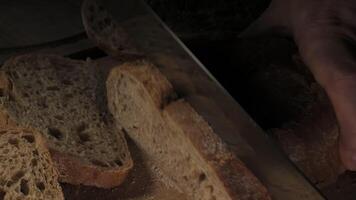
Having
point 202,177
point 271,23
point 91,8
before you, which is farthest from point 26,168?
point 271,23

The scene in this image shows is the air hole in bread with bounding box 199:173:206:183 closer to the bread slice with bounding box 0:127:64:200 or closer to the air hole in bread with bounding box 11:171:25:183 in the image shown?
the bread slice with bounding box 0:127:64:200

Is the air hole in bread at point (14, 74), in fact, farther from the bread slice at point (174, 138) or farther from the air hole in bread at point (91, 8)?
the air hole in bread at point (91, 8)

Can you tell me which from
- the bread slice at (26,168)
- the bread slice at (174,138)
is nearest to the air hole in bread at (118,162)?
the bread slice at (174,138)

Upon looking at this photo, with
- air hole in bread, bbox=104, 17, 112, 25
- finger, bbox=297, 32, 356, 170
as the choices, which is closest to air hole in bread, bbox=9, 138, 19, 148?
air hole in bread, bbox=104, 17, 112, 25

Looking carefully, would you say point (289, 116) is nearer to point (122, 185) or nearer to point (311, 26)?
point (311, 26)

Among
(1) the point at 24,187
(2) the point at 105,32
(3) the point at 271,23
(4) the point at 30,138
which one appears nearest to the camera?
(1) the point at 24,187

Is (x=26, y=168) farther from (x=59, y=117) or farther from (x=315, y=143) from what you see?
(x=315, y=143)
